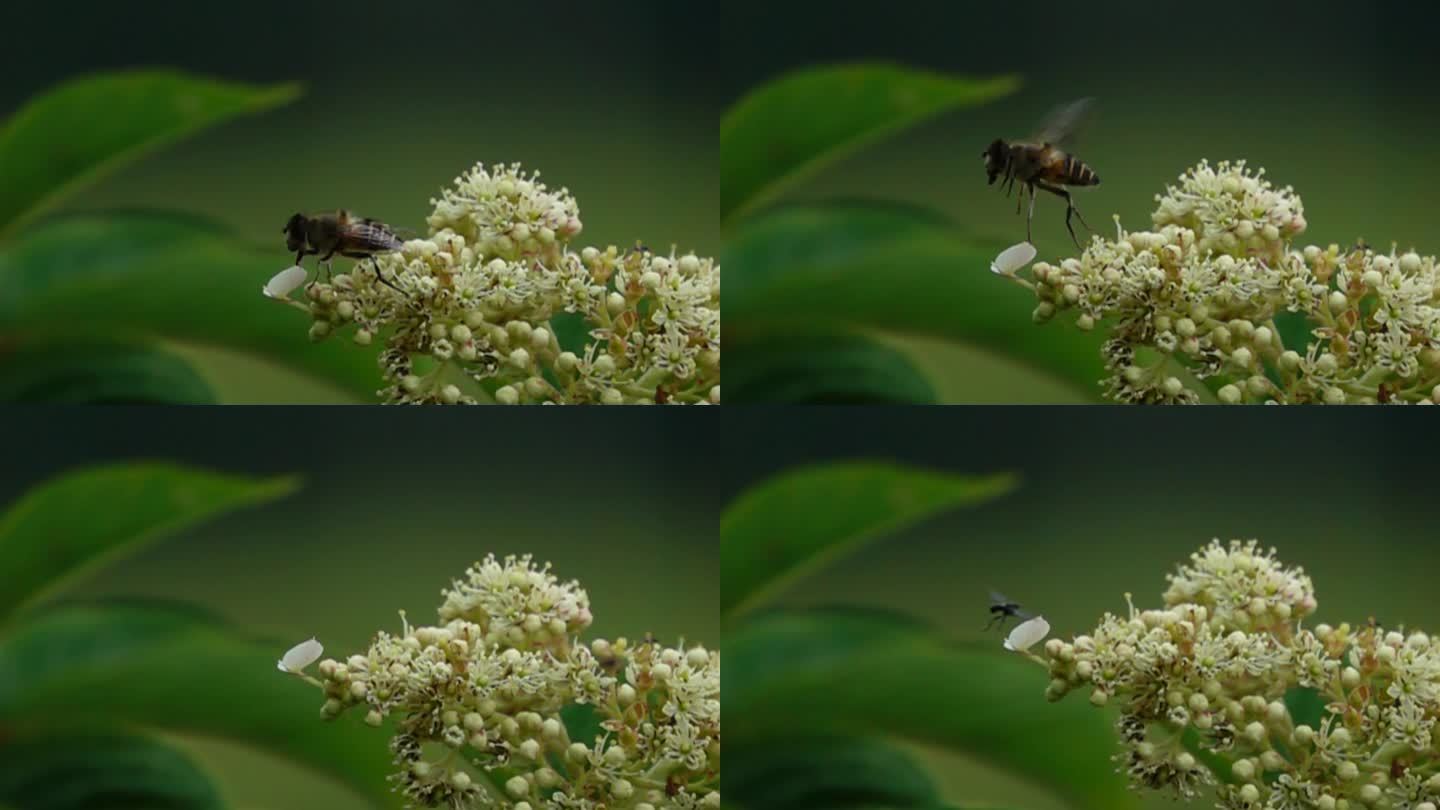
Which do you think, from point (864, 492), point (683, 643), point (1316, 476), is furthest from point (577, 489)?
point (1316, 476)

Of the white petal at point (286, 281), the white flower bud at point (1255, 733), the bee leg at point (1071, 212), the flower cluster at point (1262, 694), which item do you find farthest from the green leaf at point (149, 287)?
the white flower bud at point (1255, 733)

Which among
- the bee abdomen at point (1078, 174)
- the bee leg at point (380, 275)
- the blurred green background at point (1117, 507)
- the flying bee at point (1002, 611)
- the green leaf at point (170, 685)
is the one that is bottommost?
the green leaf at point (170, 685)

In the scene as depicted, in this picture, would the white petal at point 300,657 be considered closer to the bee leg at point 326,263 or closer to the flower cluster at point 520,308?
the flower cluster at point 520,308

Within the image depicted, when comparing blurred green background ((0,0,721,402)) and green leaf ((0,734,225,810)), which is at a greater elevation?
blurred green background ((0,0,721,402))

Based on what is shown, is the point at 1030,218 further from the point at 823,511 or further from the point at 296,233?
the point at 296,233

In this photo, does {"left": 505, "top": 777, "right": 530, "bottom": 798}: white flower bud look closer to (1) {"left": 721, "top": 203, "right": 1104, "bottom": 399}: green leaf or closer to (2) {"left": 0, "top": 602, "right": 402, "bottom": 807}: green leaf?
(2) {"left": 0, "top": 602, "right": 402, "bottom": 807}: green leaf

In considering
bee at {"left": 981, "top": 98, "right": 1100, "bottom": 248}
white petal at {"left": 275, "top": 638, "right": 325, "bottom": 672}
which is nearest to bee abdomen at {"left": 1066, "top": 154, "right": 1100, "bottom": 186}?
bee at {"left": 981, "top": 98, "right": 1100, "bottom": 248}

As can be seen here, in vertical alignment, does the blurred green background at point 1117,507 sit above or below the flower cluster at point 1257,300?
below

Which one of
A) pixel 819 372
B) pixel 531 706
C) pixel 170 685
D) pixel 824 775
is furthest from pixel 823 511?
pixel 170 685
